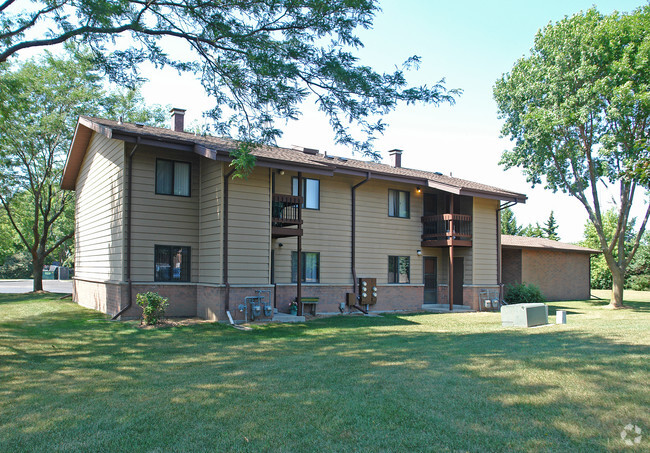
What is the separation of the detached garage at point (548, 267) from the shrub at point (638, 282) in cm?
1578

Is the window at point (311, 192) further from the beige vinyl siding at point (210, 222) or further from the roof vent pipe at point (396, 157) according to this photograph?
the roof vent pipe at point (396, 157)

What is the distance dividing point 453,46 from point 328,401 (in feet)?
30.5

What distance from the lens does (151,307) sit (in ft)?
43.8

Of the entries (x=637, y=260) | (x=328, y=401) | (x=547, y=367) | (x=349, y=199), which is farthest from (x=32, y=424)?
(x=637, y=260)

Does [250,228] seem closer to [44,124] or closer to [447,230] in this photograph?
[447,230]

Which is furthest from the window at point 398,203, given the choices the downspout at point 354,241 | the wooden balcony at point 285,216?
the wooden balcony at point 285,216

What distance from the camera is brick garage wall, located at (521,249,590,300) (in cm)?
2728

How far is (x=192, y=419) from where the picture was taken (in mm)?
5461

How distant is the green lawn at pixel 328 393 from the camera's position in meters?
4.84

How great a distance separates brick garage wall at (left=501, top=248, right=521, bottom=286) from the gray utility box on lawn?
12.9 meters

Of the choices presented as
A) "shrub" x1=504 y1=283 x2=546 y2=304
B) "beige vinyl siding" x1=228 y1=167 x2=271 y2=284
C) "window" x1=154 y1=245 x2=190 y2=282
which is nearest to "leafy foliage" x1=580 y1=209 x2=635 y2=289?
"shrub" x1=504 y1=283 x2=546 y2=304

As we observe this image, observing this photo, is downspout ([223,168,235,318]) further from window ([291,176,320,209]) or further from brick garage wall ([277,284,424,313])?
window ([291,176,320,209])

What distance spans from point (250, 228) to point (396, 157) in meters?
11.1

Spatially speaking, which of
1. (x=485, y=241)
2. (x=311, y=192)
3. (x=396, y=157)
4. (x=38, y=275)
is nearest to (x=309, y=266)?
(x=311, y=192)
